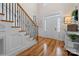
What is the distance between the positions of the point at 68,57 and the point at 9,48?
97 centimetres

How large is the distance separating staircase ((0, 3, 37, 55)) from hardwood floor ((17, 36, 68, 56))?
8 cm

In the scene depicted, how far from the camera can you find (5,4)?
196 centimetres

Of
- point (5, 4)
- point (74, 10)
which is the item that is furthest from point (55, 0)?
point (5, 4)

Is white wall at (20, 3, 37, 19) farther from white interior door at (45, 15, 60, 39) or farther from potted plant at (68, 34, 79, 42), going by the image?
potted plant at (68, 34, 79, 42)

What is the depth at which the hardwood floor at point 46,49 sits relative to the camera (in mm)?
1996

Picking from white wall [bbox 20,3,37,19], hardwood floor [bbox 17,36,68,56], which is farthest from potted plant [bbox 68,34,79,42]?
white wall [bbox 20,3,37,19]

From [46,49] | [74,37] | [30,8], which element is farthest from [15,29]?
[74,37]

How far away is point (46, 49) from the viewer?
6.61ft

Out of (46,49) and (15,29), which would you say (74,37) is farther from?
(15,29)

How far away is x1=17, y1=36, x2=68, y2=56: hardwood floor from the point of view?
1996 millimetres

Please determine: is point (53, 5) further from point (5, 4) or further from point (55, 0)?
point (5, 4)

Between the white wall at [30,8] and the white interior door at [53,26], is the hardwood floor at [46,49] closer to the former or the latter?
the white interior door at [53,26]

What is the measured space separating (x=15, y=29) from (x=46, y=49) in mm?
611

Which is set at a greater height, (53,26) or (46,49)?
(53,26)
